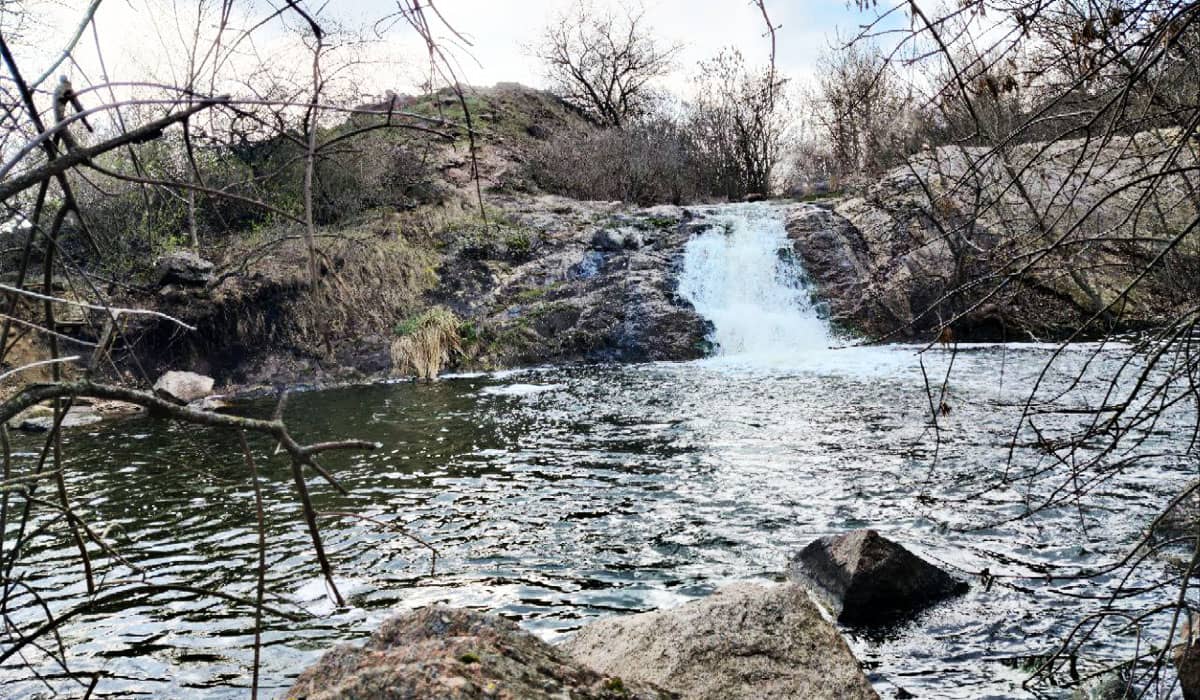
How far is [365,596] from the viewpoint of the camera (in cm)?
507

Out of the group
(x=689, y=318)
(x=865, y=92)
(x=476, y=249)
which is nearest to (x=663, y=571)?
(x=865, y=92)

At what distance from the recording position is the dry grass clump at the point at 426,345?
53.3ft

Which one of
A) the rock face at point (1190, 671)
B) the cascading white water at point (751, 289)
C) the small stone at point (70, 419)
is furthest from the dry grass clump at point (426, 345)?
the rock face at point (1190, 671)

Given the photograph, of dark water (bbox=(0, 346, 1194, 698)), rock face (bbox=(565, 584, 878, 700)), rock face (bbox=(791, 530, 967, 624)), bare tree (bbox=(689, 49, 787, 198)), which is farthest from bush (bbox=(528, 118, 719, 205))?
rock face (bbox=(565, 584, 878, 700))

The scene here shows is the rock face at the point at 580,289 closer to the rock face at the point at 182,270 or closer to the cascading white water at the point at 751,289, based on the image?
the cascading white water at the point at 751,289

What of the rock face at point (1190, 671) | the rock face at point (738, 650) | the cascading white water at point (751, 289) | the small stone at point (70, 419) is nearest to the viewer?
the rock face at point (738, 650)

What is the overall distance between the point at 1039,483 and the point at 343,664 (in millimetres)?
5849

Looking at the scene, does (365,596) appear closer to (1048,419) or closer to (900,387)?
(1048,419)

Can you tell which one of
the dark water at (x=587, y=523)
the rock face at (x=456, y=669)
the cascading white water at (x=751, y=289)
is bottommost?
the dark water at (x=587, y=523)

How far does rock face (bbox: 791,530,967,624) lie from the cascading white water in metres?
10.2

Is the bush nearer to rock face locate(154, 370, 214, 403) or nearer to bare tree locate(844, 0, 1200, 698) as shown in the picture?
rock face locate(154, 370, 214, 403)

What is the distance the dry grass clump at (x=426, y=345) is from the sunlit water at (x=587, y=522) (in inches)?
188

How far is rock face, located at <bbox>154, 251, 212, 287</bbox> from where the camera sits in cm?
1609

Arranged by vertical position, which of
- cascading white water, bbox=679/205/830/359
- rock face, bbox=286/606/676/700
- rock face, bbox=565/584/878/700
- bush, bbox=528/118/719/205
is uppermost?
bush, bbox=528/118/719/205
